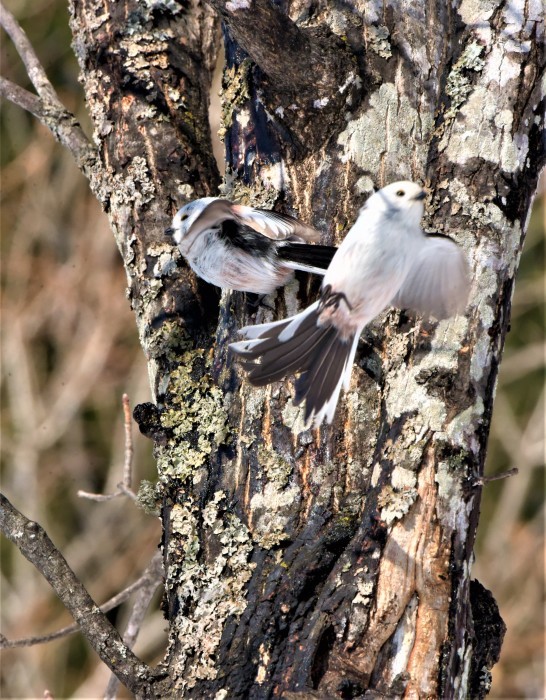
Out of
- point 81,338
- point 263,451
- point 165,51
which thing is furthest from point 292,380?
point 81,338

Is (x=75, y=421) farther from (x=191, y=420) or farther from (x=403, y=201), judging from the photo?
(x=403, y=201)

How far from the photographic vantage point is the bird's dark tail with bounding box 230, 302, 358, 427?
1622 millimetres

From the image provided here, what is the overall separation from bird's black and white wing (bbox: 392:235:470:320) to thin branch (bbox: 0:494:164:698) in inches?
35.9

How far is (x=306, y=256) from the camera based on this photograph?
1.81m

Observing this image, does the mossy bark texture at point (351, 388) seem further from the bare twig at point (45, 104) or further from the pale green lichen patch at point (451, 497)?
the bare twig at point (45, 104)

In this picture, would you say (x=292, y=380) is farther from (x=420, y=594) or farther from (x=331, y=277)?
(x=420, y=594)

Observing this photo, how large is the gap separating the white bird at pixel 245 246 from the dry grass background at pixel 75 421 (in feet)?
16.3

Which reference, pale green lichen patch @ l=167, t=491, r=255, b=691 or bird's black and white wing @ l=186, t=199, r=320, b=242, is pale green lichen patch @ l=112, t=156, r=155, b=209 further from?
pale green lichen patch @ l=167, t=491, r=255, b=691

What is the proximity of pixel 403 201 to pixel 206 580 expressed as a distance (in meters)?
0.86

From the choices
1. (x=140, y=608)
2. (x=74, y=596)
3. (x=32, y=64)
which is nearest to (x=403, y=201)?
(x=74, y=596)

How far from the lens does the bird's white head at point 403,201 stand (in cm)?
160

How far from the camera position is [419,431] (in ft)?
5.06

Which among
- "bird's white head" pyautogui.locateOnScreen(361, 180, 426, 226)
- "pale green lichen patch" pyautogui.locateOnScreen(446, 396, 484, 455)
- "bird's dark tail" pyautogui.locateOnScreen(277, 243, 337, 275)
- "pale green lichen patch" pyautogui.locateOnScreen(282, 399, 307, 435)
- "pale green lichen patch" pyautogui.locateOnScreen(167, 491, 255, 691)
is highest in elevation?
"bird's dark tail" pyautogui.locateOnScreen(277, 243, 337, 275)

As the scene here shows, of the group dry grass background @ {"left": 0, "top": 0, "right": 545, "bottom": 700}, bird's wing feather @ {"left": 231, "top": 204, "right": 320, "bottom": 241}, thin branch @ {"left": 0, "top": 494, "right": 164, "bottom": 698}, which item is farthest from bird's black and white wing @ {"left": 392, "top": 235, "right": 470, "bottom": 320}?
dry grass background @ {"left": 0, "top": 0, "right": 545, "bottom": 700}
